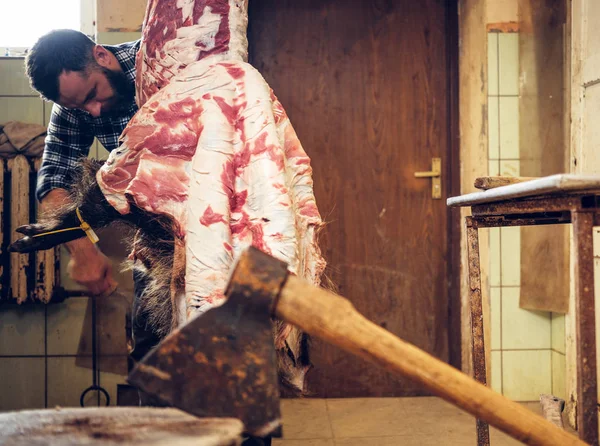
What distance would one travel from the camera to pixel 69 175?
196cm

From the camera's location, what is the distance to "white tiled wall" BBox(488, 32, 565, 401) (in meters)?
2.53

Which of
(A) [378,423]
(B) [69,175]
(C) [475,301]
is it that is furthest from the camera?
(A) [378,423]

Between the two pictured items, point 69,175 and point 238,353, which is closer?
point 238,353

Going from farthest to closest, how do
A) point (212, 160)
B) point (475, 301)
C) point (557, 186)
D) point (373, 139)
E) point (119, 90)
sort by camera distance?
point (373, 139) → point (119, 90) → point (475, 301) → point (212, 160) → point (557, 186)

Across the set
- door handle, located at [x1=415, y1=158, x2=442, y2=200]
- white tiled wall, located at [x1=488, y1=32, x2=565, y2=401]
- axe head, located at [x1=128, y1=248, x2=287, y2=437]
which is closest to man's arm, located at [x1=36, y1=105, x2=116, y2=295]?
axe head, located at [x1=128, y1=248, x2=287, y2=437]

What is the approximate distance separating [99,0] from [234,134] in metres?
1.49

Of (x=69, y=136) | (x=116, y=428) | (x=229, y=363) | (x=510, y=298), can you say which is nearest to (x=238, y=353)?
(x=229, y=363)

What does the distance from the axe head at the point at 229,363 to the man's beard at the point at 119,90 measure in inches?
49.2

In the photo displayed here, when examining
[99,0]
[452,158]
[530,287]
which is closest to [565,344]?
[530,287]

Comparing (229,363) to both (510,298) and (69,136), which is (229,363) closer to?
(69,136)

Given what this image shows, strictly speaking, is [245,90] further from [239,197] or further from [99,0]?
[99,0]

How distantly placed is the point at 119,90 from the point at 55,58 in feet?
0.69

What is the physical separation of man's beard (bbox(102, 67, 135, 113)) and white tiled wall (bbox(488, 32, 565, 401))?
1.55 m

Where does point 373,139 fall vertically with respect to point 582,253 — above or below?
above
